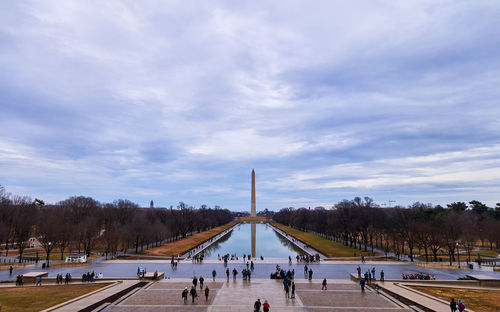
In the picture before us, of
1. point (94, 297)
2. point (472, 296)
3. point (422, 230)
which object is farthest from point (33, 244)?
point (472, 296)

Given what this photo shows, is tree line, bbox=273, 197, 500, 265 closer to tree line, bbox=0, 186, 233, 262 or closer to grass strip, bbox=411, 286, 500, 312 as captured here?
grass strip, bbox=411, 286, 500, 312

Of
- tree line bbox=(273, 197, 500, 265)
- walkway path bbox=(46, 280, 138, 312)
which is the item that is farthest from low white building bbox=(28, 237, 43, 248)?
tree line bbox=(273, 197, 500, 265)

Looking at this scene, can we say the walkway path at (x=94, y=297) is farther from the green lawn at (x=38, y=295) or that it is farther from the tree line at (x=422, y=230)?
the tree line at (x=422, y=230)

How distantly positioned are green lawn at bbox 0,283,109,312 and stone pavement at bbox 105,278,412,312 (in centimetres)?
412

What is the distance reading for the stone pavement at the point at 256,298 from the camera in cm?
2011

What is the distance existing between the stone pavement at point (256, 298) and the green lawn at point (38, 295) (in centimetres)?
412

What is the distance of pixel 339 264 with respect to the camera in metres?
39.6

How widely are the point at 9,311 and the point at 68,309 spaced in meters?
3.38

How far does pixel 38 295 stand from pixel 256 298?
15.7 meters

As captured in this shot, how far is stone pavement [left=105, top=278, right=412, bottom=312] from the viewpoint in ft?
66.0

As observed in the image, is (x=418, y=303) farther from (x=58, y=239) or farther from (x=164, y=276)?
(x=58, y=239)

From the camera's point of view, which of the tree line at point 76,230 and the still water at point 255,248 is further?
the still water at point 255,248

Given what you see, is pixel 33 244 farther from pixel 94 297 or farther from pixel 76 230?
pixel 94 297

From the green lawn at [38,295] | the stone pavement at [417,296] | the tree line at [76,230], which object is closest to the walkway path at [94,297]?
the green lawn at [38,295]
